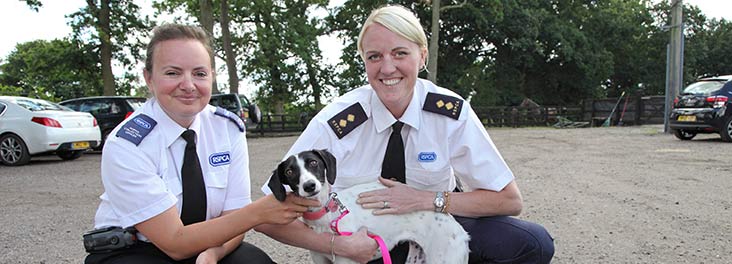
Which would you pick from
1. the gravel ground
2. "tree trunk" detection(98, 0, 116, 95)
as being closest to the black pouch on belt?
the gravel ground

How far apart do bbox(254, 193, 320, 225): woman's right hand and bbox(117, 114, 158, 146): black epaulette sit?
59 centimetres

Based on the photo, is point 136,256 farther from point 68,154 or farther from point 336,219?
point 68,154

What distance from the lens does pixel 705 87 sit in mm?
12516

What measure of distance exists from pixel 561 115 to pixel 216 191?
27.8 metres

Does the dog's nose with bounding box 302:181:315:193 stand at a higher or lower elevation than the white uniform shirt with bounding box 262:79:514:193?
Result: lower

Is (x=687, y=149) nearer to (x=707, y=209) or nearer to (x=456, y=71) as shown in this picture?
(x=707, y=209)

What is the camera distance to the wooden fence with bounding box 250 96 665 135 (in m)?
23.4

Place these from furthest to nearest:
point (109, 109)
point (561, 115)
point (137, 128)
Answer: point (561, 115)
point (109, 109)
point (137, 128)

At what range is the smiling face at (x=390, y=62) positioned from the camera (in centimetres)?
244

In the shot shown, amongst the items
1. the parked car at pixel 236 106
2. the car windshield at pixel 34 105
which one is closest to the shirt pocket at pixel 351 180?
the car windshield at pixel 34 105

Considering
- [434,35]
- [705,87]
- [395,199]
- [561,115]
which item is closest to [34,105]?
[395,199]

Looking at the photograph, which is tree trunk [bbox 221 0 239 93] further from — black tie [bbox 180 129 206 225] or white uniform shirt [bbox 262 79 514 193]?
black tie [bbox 180 129 206 225]

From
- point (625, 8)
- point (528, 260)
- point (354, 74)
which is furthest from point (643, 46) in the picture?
point (528, 260)

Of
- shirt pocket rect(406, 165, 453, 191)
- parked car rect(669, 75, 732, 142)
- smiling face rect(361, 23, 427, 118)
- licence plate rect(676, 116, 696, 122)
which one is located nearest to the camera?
smiling face rect(361, 23, 427, 118)
